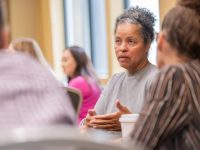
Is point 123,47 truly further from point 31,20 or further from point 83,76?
point 31,20

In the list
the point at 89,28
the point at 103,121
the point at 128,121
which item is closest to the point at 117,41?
the point at 103,121

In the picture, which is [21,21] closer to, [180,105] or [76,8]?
[76,8]

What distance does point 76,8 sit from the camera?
226 inches

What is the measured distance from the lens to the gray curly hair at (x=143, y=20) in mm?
2242

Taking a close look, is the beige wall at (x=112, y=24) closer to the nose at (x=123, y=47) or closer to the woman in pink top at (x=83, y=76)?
the woman in pink top at (x=83, y=76)

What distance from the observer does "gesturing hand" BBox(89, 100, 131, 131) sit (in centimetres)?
177

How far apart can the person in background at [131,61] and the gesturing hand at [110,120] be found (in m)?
0.23

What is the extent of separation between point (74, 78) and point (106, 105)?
2.07 m

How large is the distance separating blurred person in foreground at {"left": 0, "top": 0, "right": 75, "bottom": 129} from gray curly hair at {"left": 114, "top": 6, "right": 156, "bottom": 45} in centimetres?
163

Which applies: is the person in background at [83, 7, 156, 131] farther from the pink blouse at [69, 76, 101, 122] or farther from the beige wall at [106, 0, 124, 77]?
the beige wall at [106, 0, 124, 77]

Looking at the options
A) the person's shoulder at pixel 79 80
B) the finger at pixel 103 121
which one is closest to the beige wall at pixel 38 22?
the person's shoulder at pixel 79 80

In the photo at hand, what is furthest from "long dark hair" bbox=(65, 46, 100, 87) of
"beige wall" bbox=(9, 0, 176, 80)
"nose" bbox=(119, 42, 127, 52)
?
"nose" bbox=(119, 42, 127, 52)

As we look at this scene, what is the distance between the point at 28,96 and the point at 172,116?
2.17 feet

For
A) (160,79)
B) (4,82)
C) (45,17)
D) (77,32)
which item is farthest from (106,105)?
(45,17)
